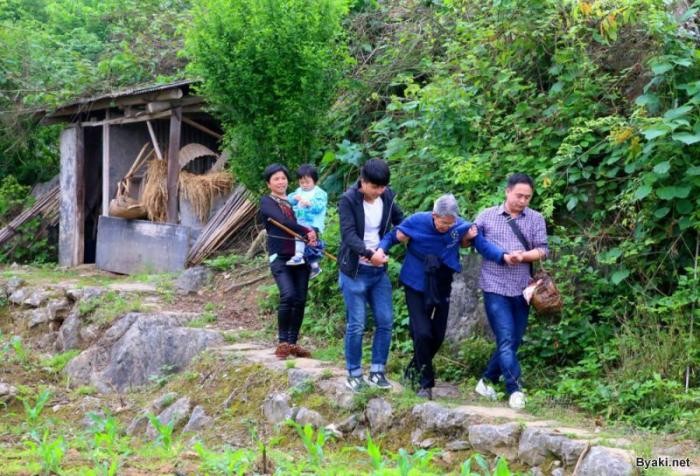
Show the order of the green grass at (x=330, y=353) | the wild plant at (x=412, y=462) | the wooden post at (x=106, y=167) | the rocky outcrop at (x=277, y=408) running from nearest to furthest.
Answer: the wild plant at (x=412, y=462) → the rocky outcrop at (x=277, y=408) → the green grass at (x=330, y=353) → the wooden post at (x=106, y=167)

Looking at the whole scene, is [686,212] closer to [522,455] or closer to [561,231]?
[561,231]

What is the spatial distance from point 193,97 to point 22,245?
5.67m

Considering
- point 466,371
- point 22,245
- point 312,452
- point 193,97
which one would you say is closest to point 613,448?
point 312,452

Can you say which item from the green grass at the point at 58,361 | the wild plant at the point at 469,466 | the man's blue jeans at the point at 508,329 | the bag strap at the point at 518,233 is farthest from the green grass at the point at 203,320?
the wild plant at the point at 469,466

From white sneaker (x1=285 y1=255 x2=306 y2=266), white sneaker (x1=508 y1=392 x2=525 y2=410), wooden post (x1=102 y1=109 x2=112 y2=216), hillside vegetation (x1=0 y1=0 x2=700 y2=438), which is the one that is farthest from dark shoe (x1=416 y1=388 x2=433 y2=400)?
wooden post (x1=102 y1=109 x2=112 y2=216)

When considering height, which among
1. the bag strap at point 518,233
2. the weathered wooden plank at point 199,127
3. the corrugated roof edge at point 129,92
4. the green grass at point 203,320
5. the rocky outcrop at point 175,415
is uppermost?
the corrugated roof edge at point 129,92

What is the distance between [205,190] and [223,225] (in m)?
0.97

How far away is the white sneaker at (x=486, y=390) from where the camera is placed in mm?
6570

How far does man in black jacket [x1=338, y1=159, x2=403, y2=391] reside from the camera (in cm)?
640

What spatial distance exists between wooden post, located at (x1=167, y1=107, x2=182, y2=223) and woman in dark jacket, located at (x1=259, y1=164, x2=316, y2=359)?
5.48 m

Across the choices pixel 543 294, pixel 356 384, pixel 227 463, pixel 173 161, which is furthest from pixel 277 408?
pixel 173 161

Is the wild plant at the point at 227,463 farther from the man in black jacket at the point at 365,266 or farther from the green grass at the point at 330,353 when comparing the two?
the green grass at the point at 330,353

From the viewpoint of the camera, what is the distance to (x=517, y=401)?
623 cm

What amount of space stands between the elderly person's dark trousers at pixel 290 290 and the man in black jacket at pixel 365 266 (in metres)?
1.13
